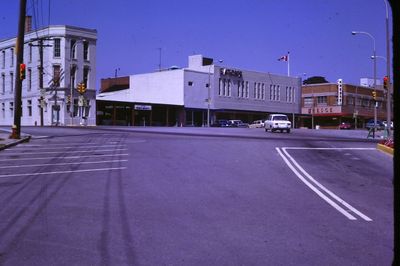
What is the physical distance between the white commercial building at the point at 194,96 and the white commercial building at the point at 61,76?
17.1 ft

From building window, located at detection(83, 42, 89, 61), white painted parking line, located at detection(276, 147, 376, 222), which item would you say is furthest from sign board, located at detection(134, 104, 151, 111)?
white painted parking line, located at detection(276, 147, 376, 222)

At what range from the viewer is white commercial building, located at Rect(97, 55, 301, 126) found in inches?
3017

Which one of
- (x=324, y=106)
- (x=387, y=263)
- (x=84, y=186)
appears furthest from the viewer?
(x=324, y=106)

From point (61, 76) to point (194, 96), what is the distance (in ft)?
83.6

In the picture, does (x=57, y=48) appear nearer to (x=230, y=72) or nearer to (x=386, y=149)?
(x=230, y=72)

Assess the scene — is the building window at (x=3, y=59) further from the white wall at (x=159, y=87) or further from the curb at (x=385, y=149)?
the curb at (x=385, y=149)

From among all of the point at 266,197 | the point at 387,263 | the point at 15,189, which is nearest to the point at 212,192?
the point at 266,197

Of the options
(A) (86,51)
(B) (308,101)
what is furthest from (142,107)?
(B) (308,101)

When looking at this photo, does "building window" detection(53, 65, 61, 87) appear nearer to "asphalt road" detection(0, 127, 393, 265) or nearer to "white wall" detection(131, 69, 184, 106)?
"white wall" detection(131, 69, 184, 106)

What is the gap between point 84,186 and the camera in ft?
40.4

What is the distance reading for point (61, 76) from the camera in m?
63.2

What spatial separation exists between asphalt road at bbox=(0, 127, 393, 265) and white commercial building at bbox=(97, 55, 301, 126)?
55294 millimetres

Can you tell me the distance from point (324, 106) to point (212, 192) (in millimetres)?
93243

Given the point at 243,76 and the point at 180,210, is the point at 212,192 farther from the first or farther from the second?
the point at 243,76
